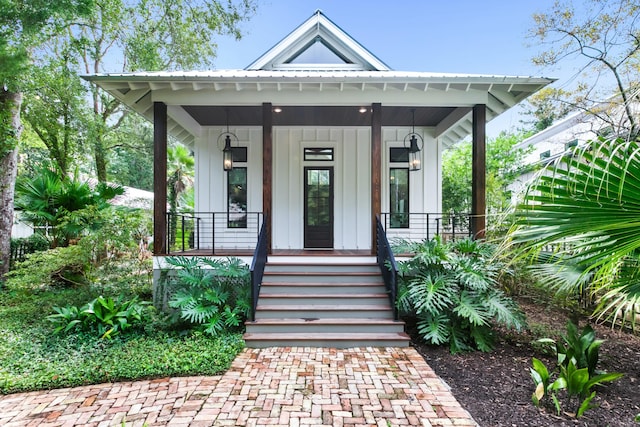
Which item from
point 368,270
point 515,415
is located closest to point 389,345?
point 368,270

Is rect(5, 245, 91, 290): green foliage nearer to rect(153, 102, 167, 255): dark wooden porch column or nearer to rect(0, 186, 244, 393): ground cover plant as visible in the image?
rect(0, 186, 244, 393): ground cover plant

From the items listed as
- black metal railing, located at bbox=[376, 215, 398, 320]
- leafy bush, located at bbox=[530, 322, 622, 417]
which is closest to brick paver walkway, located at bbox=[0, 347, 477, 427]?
leafy bush, located at bbox=[530, 322, 622, 417]

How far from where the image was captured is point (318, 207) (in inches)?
320

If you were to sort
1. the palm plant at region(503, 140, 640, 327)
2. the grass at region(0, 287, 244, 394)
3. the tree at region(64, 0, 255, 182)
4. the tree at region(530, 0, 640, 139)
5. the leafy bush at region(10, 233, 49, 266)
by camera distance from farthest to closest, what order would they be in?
the tree at region(64, 0, 255, 182) → the leafy bush at region(10, 233, 49, 266) → the tree at region(530, 0, 640, 139) → the grass at region(0, 287, 244, 394) → the palm plant at region(503, 140, 640, 327)

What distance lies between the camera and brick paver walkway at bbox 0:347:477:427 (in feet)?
9.12

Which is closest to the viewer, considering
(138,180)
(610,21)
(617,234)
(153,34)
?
(617,234)

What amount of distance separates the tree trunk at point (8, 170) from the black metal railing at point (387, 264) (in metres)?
8.01

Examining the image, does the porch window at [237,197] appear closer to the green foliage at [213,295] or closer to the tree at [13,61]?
the green foliage at [213,295]

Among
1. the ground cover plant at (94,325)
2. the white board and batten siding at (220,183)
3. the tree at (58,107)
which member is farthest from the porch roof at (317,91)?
the tree at (58,107)

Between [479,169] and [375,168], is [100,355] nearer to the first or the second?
[375,168]

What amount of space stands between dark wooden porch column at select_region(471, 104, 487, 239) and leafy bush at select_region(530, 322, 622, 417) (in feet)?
8.94

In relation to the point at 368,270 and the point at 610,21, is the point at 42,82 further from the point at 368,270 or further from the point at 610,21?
the point at 610,21

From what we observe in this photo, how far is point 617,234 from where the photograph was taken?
6.93ft

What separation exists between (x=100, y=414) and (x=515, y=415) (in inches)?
143
